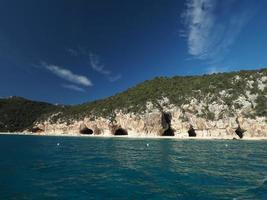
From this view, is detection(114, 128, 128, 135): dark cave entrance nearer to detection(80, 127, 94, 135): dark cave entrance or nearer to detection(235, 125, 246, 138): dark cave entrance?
detection(80, 127, 94, 135): dark cave entrance

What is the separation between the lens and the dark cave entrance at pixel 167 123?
112m

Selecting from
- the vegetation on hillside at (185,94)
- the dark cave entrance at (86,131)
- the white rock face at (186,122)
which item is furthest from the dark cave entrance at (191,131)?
the dark cave entrance at (86,131)

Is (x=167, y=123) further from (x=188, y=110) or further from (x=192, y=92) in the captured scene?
(x=192, y=92)

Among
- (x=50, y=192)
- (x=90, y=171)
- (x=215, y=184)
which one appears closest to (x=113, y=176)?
(x=90, y=171)

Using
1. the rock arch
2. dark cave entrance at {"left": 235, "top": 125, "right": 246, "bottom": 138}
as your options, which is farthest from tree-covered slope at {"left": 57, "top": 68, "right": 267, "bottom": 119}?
dark cave entrance at {"left": 235, "top": 125, "right": 246, "bottom": 138}

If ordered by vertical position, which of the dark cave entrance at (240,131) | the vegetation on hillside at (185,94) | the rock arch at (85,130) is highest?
the vegetation on hillside at (185,94)

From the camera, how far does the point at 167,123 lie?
11362cm

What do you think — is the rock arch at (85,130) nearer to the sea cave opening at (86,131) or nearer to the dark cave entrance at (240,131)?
the sea cave opening at (86,131)

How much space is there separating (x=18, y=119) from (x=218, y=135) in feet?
504

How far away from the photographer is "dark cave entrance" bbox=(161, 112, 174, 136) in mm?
111812

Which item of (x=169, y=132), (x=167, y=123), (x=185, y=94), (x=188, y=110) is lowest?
(x=169, y=132)

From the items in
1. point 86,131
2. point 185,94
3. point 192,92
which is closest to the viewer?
point 192,92

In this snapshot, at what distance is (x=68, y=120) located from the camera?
144 metres

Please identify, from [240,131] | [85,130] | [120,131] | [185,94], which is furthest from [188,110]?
[85,130]
